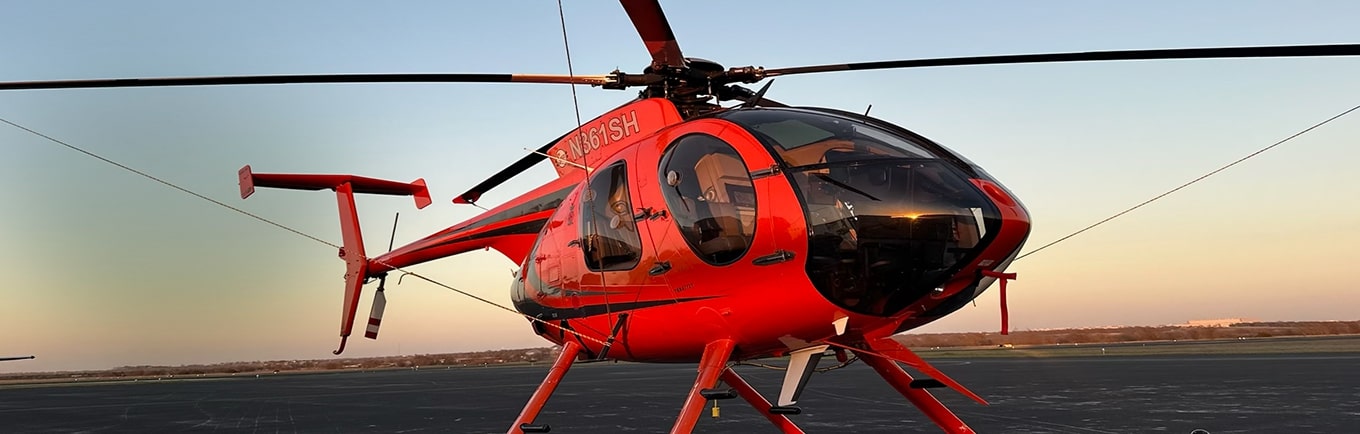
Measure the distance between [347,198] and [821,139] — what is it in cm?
844

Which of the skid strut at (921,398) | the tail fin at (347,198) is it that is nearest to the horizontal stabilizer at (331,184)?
the tail fin at (347,198)

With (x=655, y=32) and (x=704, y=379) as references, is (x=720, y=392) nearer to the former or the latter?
(x=704, y=379)

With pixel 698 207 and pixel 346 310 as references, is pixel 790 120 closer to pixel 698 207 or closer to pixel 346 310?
pixel 698 207

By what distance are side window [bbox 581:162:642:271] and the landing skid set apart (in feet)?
3.74

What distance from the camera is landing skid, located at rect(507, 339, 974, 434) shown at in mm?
7035

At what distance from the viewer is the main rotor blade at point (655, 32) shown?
748 cm

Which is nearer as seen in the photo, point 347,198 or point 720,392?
point 720,392

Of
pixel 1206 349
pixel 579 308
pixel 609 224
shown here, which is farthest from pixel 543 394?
pixel 1206 349

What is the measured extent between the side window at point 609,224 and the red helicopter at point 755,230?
20 millimetres

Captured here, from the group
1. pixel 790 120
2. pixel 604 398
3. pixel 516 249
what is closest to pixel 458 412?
pixel 604 398

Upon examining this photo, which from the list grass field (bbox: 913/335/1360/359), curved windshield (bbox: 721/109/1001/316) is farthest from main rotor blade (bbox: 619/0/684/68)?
grass field (bbox: 913/335/1360/359)

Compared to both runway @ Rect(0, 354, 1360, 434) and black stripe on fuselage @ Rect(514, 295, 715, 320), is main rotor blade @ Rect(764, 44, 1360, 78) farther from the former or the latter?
runway @ Rect(0, 354, 1360, 434)

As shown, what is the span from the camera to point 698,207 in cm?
708

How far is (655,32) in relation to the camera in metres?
7.96
